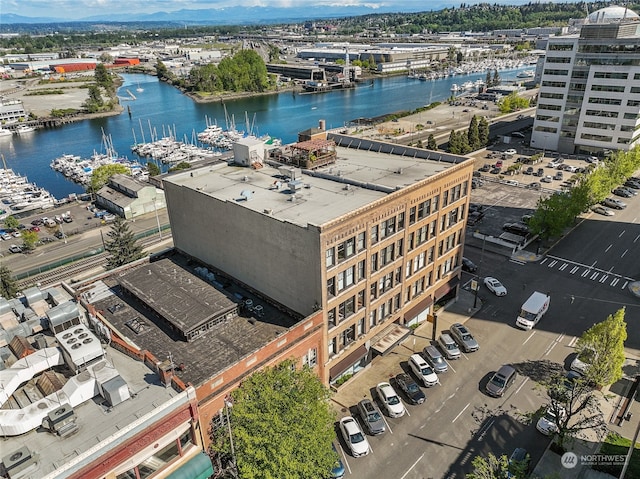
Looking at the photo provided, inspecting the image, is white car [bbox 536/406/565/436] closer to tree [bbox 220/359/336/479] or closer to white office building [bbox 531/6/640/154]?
tree [bbox 220/359/336/479]

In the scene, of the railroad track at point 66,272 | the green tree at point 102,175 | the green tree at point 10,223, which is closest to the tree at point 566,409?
the railroad track at point 66,272

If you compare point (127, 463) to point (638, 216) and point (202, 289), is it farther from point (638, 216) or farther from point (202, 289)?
point (638, 216)

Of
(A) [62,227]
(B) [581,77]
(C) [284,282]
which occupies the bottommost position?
(A) [62,227]

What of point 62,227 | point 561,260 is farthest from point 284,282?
point 62,227

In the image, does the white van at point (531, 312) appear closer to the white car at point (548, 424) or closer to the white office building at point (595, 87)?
the white car at point (548, 424)

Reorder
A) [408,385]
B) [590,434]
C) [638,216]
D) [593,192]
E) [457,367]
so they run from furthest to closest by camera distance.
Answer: [638,216] < [593,192] < [457,367] < [408,385] < [590,434]
